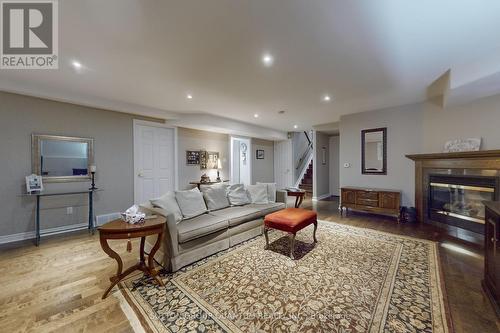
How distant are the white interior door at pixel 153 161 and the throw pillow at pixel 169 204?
2.40 meters

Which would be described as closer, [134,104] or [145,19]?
[145,19]

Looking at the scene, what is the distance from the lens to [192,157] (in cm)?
593

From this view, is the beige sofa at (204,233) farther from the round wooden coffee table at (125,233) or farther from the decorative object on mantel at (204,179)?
the decorative object on mantel at (204,179)

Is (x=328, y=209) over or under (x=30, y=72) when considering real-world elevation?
under

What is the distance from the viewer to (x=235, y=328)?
1565mm

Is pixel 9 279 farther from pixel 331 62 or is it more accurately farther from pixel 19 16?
pixel 331 62

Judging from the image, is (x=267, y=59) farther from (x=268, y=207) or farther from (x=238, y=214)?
(x=268, y=207)

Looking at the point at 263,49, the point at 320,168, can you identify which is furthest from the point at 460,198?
the point at 263,49

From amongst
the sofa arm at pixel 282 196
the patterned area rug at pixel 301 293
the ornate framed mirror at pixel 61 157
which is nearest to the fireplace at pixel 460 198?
the patterned area rug at pixel 301 293

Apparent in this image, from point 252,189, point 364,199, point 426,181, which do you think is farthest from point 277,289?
point 426,181

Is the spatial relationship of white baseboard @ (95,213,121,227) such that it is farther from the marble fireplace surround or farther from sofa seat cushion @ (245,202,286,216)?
the marble fireplace surround

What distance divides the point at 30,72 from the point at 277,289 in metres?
4.43

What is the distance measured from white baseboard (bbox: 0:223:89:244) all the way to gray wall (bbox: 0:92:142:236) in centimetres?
7

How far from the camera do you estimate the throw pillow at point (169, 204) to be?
8.82 feet
